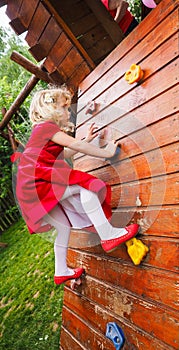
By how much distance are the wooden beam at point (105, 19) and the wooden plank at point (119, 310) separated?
1967 millimetres

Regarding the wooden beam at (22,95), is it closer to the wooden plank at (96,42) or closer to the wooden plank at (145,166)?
the wooden plank at (96,42)

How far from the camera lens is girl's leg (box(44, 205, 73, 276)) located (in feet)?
6.25

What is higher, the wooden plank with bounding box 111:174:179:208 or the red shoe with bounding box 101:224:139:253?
the wooden plank with bounding box 111:174:179:208

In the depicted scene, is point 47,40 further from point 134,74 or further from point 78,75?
point 134,74

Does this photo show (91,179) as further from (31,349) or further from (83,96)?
(31,349)

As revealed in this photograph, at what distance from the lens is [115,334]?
1.69 meters

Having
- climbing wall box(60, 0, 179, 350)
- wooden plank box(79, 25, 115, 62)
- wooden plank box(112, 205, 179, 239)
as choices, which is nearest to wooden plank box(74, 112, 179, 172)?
climbing wall box(60, 0, 179, 350)

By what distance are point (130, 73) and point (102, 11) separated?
3.43ft

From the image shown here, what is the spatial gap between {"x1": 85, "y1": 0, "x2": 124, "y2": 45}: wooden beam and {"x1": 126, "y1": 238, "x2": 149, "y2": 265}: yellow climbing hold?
175cm

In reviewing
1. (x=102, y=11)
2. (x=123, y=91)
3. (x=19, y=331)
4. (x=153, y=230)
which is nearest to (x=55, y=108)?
(x=123, y=91)

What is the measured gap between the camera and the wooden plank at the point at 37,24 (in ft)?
8.04

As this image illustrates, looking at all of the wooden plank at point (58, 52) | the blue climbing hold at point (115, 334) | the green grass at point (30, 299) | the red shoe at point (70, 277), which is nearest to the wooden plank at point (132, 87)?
the wooden plank at point (58, 52)

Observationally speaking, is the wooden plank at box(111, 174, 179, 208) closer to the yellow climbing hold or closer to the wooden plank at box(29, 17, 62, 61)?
the yellow climbing hold

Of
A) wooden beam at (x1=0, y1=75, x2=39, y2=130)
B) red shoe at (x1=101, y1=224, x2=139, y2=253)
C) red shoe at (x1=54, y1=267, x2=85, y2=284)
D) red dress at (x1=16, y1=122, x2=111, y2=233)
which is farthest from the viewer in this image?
wooden beam at (x1=0, y1=75, x2=39, y2=130)
